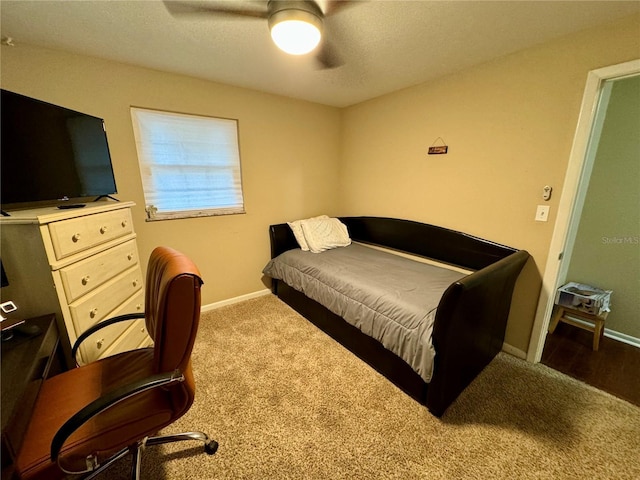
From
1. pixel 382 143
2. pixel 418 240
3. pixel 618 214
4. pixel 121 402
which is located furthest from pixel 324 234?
pixel 618 214

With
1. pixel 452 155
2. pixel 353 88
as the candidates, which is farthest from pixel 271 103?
pixel 452 155

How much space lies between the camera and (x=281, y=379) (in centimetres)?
184

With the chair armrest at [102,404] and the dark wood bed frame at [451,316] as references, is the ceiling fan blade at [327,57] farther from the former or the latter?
the chair armrest at [102,404]

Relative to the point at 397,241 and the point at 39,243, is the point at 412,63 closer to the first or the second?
the point at 397,241

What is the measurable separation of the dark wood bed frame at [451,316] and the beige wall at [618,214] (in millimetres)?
1146

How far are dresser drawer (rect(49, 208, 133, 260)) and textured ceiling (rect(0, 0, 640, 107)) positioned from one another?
1.14m

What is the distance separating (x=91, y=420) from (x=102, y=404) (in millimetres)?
277

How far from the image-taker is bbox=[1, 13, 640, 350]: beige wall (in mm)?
1769

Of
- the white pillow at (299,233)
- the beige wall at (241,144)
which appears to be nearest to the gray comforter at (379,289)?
the white pillow at (299,233)

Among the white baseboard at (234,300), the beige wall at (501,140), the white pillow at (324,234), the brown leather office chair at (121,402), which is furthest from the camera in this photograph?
the white pillow at (324,234)

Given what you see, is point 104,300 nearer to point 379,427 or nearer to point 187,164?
point 187,164

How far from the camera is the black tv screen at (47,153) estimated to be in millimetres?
1308

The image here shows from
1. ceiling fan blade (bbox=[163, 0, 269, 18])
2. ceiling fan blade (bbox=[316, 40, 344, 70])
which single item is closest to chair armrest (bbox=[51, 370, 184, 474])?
ceiling fan blade (bbox=[163, 0, 269, 18])

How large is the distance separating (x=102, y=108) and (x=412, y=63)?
8.30 ft
